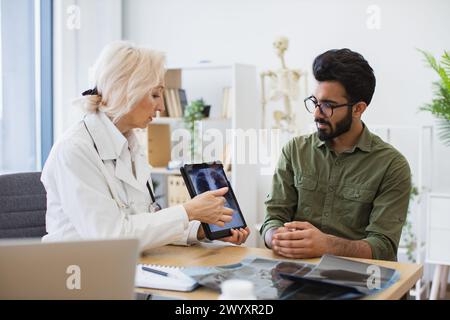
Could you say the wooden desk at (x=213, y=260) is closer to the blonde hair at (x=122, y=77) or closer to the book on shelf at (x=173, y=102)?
the blonde hair at (x=122, y=77)

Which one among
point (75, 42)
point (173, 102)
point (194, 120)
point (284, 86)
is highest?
point (75, 42)

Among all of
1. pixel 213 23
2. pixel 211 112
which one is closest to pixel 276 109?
pixel 211 112

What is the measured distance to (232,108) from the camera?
14.2ft

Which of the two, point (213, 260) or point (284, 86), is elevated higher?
point (284, 86)

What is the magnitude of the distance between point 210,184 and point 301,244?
1.24 feet

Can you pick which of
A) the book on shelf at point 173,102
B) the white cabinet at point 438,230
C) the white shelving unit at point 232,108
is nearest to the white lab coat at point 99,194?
the white cabinet at point 438,230

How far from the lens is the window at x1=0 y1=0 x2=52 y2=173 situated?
4.12 meters

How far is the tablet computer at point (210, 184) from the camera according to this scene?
6.26 feet

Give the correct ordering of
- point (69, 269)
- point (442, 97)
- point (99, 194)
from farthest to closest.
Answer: point (442, 97) < point (99, 194) < point (69, 269)

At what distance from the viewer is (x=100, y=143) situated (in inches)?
74.3

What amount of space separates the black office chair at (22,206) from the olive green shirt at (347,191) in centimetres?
88

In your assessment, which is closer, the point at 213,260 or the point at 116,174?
the point at 213,260

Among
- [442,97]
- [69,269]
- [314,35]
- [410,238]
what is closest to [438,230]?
[410,238]

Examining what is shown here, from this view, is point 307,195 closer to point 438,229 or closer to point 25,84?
point 438,229
